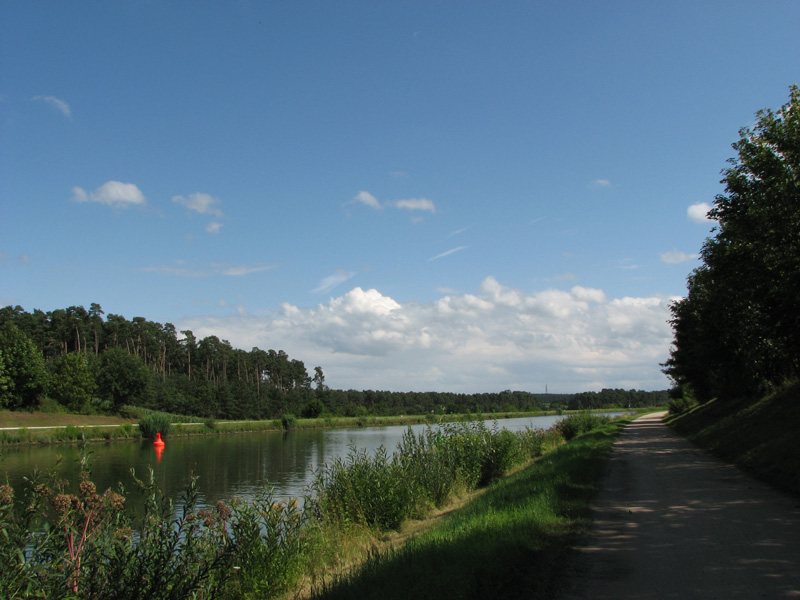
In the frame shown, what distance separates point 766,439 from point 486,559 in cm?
1438

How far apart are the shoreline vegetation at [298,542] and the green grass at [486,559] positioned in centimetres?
3

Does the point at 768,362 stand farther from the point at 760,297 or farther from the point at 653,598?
the point at 653,598

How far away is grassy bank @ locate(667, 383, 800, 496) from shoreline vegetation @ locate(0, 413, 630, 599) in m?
4.13

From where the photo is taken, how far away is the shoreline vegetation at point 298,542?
5.62 m

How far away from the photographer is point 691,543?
294 inches

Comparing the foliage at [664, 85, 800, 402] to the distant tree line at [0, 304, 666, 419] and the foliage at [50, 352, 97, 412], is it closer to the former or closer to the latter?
the distant tree line at [0, 304, 666, 419]

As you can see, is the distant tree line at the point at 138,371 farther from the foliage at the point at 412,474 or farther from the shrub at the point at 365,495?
the shrub at the point at 365,495

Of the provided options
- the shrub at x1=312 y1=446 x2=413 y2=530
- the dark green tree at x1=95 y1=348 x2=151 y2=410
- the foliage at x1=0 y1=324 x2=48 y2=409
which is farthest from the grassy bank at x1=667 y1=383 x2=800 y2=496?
the dark green tree at x1=95 y1=348 x2=151 y2=410

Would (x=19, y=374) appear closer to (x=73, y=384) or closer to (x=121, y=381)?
(x=73, y=384)

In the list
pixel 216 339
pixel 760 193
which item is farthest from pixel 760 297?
pixel 216 339

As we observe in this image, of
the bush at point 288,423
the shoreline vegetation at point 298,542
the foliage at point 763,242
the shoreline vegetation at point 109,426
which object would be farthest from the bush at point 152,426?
the foliage at point 763,242

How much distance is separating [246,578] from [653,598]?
19.3 ft

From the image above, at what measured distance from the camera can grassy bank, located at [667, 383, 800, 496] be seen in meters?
12.5

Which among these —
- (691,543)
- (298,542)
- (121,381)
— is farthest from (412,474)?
(121,381)
